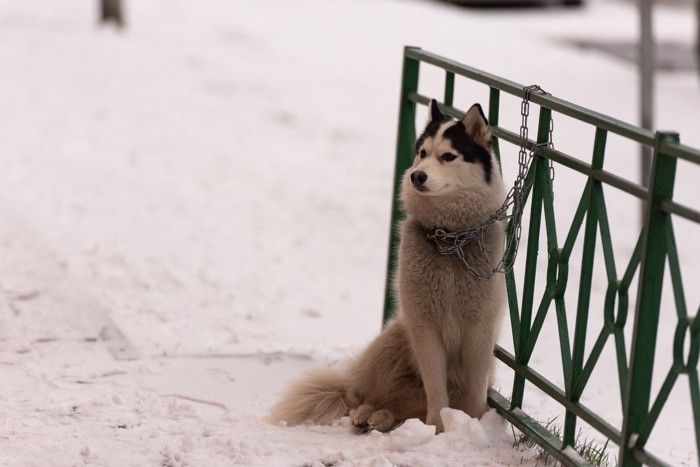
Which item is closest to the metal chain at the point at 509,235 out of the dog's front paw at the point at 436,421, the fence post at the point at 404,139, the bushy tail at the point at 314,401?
the dog's front paw at the point at 436,421

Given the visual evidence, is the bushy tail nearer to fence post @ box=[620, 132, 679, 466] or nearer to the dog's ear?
the dog's ear

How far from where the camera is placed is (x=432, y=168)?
3.79 m

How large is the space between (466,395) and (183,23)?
12.1m

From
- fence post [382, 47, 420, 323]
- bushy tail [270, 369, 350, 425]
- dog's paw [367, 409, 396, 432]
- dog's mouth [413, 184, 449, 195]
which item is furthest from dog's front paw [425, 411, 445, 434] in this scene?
fence post [382, 47, 420, 323]

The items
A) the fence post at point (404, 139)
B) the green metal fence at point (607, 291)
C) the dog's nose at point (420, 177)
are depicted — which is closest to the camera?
the green metal fence at point (607, 291)

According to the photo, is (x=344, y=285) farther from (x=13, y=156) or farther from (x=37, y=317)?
(x=13, y=156)

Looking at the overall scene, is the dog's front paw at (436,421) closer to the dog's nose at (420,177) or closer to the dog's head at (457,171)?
the dog's head at (457,171)

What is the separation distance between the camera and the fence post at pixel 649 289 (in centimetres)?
316

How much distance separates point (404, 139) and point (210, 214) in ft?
11.8

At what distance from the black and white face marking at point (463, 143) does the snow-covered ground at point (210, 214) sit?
980 mm

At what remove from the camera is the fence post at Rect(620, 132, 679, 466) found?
10.4ft

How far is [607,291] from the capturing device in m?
3.52

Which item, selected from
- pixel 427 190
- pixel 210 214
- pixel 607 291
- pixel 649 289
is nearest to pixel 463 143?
pixel 427 190

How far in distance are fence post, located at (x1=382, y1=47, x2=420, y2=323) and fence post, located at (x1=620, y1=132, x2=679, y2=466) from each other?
6.05 ft
